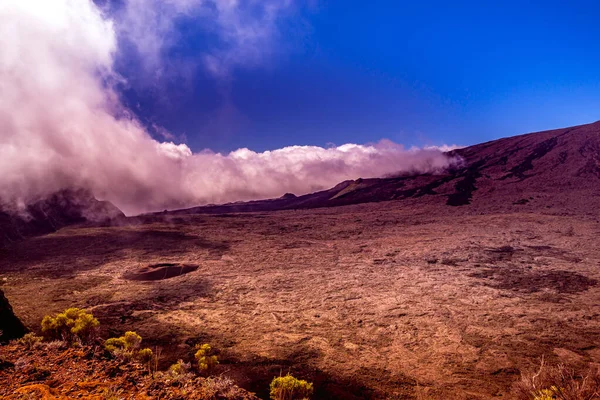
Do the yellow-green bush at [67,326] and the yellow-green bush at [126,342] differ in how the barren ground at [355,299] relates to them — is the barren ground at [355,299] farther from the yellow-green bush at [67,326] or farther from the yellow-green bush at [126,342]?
the yellow-green bush at [67,326]

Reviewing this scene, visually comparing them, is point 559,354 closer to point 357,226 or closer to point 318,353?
point 318,353

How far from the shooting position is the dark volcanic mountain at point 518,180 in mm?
33250

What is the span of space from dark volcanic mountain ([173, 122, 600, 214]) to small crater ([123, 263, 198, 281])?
29.3m

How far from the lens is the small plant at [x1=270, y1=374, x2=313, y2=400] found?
225 inches

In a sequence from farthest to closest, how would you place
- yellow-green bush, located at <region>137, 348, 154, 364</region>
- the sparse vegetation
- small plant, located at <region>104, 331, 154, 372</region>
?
yellow-green bush, located at <region>137, 348, 154, 364</region> → small plant, located at <region>104, 331, 154, 372</region> → the sparse vegetation

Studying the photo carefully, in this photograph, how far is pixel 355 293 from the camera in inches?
486

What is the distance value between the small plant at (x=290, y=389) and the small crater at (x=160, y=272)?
452 inches

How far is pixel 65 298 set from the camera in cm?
1230

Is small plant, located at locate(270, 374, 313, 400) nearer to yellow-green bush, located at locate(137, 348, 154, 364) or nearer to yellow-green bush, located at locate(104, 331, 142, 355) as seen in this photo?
yellow-green bush, located at locate(137, 348, 154, 364)

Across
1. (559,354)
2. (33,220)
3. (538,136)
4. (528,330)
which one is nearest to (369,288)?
(528,330)

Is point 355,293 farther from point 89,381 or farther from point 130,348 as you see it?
point 89,381

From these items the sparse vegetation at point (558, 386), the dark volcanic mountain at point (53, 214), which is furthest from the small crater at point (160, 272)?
the dark volcanic mountain at point (53, 214)

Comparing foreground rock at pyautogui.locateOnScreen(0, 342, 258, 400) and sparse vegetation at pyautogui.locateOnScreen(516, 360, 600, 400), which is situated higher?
foreground rock at pyautogui.locateOnScreen(0, 342, 258, 400)

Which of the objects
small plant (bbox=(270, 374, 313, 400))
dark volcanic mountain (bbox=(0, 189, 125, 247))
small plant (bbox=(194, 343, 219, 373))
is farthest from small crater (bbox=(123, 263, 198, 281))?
dark volcanic mountain (bbox=(0, 189, 125, 247))
